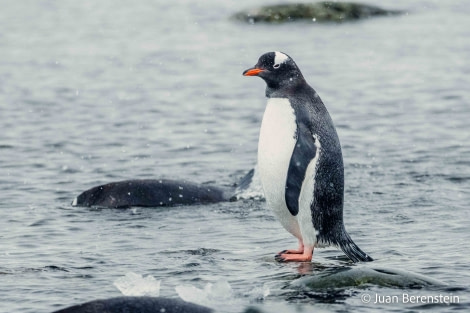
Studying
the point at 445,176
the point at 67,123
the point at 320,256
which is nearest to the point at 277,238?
the point at 320,256

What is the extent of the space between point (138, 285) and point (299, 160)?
1831mm

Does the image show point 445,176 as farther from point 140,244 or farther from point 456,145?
point 140,244

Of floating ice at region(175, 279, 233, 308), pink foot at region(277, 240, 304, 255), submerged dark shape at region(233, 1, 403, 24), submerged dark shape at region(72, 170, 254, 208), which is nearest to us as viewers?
floating ice at region(175, 279, 233, 308)

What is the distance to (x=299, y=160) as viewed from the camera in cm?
1029

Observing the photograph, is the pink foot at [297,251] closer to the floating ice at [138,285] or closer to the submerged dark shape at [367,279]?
the submerged dark shape at [367,279]

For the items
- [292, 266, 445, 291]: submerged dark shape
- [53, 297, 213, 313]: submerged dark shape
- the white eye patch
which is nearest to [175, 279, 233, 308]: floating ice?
[292, 266, 445, 291]: submerged dark shape

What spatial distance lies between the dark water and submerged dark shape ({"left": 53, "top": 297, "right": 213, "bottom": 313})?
2.60 feet

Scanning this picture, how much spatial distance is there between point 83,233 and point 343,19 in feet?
68.4

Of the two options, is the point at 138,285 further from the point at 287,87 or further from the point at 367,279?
the point at 287,87

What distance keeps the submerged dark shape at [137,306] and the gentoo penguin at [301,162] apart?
2.46 meters

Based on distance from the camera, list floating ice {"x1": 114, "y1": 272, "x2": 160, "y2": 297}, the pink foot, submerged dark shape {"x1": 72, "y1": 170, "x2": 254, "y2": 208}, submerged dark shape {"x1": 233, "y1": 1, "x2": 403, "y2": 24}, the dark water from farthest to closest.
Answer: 1. submerged dark shape {"x1": 233, "y1": 1, "x2": 403, "y2": 24}
2. submerged dark shape {"x1": 72, "y1": 170, "x2": 254, "y2": 208}
3. the pink foot
4. the dark water
5. floating ice {"x1": 114, "y1": 272, "x2": 160, "y2": 297}

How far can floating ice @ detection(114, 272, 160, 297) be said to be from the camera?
364 inches

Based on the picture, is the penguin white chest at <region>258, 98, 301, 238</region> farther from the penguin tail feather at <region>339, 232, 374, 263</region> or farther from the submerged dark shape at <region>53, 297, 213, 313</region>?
the submerged dark shape at <region>53, 297, 213, 313</region>

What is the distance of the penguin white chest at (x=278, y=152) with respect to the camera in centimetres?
1033
